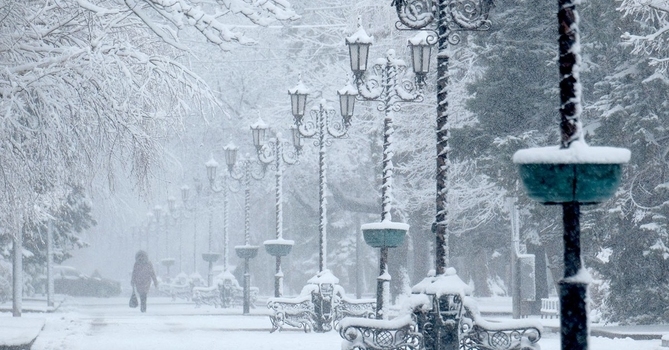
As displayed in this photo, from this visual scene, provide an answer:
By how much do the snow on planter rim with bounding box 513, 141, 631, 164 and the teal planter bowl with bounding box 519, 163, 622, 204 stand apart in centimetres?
3

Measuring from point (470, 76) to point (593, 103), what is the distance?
6578 millimetres

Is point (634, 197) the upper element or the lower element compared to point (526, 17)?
lower

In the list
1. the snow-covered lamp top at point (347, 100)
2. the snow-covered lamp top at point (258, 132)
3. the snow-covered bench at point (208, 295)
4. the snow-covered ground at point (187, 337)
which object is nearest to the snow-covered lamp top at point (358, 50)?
the snow-covered lamp top at point (347, 100)

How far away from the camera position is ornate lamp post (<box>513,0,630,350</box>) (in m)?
7.89

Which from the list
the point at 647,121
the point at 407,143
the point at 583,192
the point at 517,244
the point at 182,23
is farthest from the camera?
the point at 407,143

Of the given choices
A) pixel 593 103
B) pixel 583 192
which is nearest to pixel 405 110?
pixel 593 103

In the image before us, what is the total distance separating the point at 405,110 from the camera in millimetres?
34562

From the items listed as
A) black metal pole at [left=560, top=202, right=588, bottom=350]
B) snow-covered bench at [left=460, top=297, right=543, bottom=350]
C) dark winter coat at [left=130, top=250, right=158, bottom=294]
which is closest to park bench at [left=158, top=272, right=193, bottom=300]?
dark winter coat at [left=130, top=250, right=158, bottom=294]

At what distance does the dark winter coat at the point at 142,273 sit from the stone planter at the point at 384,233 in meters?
18.8

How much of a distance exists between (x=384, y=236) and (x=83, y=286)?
40.1 metres

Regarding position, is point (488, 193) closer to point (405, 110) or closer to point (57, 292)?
point (405, 110)

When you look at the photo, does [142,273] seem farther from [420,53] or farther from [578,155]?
[578,155]

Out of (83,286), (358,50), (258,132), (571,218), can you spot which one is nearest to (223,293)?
(258,132)

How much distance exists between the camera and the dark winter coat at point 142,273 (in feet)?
120
